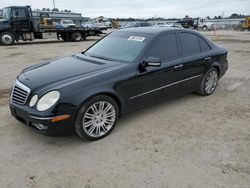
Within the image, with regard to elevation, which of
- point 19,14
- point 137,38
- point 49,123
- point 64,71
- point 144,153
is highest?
point 19,14

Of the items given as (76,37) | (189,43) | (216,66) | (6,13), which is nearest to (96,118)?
(189,43)

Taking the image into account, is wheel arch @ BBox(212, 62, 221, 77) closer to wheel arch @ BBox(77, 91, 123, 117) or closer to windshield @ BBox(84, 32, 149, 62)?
windshield @ BBox(84, 32, 149, 62)

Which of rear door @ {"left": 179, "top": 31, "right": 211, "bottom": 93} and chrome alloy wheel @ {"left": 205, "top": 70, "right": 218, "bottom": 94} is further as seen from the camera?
chrome alloy wheel @ {"left": 205, "top": 70, "right": 218, "bottom": 94}

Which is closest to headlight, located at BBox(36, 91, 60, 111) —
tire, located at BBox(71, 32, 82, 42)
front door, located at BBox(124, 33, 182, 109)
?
front door, located at BBox(124, 33, 182, 109)

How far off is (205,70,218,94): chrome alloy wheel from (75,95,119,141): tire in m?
2.55

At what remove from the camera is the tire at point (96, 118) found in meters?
3.16

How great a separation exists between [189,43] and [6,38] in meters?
15.1

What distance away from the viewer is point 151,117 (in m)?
4.14

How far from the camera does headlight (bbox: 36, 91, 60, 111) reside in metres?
2.96

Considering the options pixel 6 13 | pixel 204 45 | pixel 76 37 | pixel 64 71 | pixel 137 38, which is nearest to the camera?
pixel 64 71

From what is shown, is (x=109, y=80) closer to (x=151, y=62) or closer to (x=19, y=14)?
(x=151, y=62)

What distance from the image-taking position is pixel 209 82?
5199mm

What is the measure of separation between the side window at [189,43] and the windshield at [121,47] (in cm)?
84

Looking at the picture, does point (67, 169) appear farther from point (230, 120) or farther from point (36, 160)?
point (230, 120)
